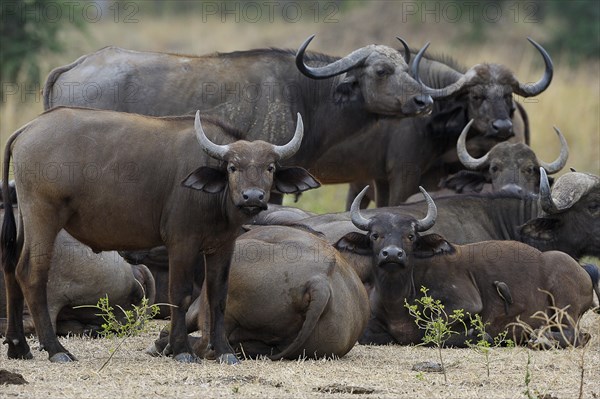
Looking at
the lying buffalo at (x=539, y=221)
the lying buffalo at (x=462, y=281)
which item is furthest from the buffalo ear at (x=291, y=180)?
the lying buffalo at (x=539, y=221)

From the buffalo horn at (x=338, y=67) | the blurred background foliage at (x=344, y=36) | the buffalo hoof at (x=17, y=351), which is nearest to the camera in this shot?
the buffalo hoof at (x=17, y=351)

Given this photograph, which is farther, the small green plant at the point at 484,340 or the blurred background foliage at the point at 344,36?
the blurred background foliage at the point at 344,36

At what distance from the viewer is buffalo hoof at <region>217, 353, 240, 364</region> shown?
9.26 meters

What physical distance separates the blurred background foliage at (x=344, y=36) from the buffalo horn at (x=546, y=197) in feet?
24.1

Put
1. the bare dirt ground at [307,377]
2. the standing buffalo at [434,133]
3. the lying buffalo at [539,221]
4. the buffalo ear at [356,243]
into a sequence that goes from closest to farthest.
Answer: the bare dirt ground at [307,377] → the buffalo ear at [356,243] → the lying buffalo at [539,221] → the standing buffalo at [434,133]

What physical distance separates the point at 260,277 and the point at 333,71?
4.33 meters

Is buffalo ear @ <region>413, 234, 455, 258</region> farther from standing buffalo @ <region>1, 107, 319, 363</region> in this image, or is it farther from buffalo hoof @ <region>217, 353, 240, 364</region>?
buffalo hoof @ <region>217, 353, 240, 364</region>

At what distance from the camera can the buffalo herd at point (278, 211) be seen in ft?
30.8

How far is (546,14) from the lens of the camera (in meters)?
38.4

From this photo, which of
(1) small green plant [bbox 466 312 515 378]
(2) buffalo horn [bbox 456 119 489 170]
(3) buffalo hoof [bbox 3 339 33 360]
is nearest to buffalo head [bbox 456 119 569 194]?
(2) buffalo horn [bbox 456 119 489 170]

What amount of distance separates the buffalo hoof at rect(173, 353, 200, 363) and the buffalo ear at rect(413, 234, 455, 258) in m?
2.43

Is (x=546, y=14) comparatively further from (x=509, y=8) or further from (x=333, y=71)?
(x=333, y=71)

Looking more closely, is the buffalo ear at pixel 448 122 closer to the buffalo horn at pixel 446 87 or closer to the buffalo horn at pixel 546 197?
the buffalo horn at pixel 446 87

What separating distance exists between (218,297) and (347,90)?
4721 millimetres
